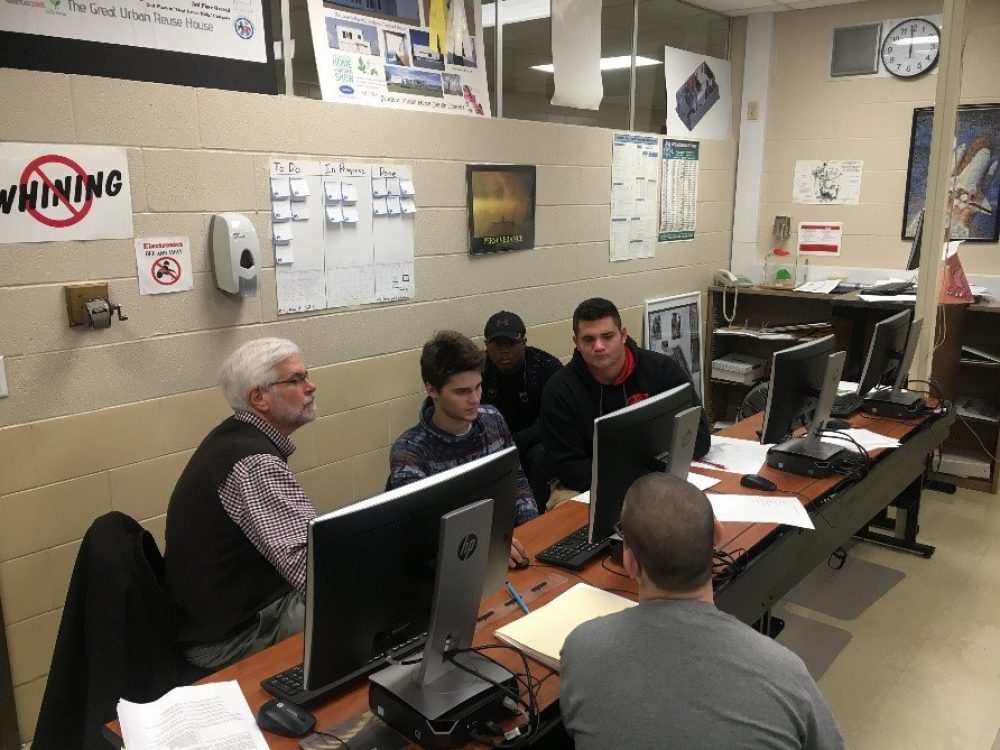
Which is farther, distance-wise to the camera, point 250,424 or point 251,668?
point 250,424

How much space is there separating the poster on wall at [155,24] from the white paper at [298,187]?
43cm

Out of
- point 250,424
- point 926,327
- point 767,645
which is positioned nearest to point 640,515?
point 767,645

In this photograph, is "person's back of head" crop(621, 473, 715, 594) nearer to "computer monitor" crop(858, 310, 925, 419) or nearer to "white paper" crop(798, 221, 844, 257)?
"computer monitor" crop(858, 310, 925, 419)

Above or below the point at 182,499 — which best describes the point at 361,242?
above

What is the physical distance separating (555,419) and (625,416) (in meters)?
0.99

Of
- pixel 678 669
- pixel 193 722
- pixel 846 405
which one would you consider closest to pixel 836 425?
pixel 846 405

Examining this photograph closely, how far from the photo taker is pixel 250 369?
2.09 m

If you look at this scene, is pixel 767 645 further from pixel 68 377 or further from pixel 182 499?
pixel 68 377

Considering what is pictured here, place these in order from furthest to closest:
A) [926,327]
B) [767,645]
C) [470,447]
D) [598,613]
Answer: [926,327] < [470,447] < [598,613] < [767,645]

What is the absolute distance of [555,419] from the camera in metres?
2.99

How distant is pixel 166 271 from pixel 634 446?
5.41 ft

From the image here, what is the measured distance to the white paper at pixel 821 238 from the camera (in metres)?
5.26

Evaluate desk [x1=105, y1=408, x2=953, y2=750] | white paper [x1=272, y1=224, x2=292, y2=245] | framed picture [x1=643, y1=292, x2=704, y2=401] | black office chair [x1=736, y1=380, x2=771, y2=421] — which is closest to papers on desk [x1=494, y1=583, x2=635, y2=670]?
desk [x1=105, y1=408, x2=953, y2=750]

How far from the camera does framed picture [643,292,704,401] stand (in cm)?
502
